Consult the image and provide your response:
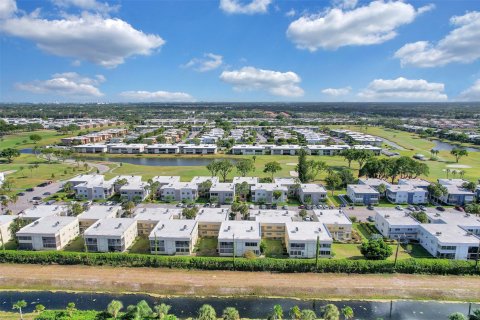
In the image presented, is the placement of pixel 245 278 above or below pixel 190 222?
below

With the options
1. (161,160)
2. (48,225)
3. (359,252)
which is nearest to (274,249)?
(359,252)

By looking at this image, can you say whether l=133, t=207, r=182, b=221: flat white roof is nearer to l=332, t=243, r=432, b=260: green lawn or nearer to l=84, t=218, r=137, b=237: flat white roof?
l=84, t=218, r=137, b=237: flat white roof

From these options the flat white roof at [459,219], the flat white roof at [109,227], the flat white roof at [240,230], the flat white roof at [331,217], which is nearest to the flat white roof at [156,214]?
the flat white roof at [109,227]

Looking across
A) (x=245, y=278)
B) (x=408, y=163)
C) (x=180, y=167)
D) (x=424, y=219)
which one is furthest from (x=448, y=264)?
(x=180, y=167)

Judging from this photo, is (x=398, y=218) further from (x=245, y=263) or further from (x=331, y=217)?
(x=245, y=263)

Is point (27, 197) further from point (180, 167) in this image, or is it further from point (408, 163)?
point (408, 163)

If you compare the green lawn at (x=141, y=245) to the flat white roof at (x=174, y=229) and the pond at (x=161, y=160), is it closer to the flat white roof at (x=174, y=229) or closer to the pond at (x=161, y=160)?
the flat white roof at (x=174, y=229)

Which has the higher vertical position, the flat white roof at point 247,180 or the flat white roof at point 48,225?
the flat white roof at point 247,180
